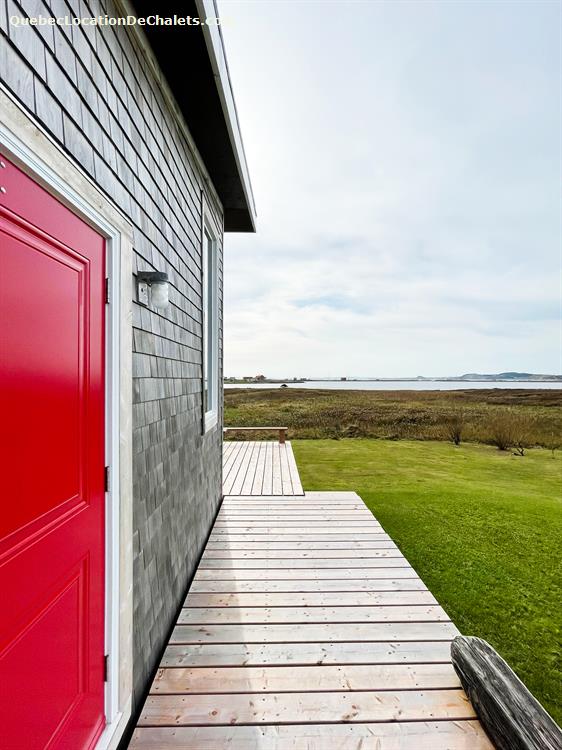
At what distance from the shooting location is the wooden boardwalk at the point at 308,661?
5.15 feet

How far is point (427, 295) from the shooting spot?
74.8ft

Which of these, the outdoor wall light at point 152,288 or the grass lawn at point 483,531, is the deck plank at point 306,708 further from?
the outdoor wall light at point 152,288

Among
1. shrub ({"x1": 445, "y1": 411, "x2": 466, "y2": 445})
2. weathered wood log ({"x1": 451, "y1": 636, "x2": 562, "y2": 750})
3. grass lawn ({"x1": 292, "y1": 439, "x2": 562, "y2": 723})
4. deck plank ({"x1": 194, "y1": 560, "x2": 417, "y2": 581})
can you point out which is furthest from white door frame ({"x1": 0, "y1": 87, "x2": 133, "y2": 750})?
shrub ({"x1": 445, "y1": 411, "x2": 466, "y2": 445})

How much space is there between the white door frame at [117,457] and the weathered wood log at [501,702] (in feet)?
4.75

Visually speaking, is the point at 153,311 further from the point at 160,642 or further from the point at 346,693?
the point at 346,693

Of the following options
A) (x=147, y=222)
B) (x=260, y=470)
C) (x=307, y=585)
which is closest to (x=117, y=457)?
(x=147, y=222)

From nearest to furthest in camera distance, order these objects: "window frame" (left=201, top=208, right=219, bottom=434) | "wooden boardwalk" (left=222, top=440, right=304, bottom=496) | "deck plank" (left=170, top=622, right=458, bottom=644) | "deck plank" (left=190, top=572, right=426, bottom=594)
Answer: "deck plank" (left=170, top=622, right=458, bottom=644) < "deck plank" (left=190, top=572, right=426, bottom=594) < "window frame" (left=201, top=208, right=219, bottom=434) < "wooden boardwalk" (left=222, top=440, right=304, bottom=496)

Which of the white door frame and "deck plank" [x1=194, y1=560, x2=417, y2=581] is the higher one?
the white door frame

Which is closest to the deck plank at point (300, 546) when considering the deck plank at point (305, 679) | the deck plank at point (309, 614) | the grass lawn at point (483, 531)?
the grass lawn at point (483, 531)

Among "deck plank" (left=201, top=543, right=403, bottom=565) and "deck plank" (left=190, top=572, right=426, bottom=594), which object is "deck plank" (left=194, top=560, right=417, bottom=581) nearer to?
"deck plank" (left=190, top=572, right=426, bottom=594)

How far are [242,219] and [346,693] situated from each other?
4.73 meters

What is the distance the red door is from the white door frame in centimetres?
4

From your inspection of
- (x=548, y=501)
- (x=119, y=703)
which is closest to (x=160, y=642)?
(x=119, y=703)

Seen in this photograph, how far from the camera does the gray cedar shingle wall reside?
1.08 metres
